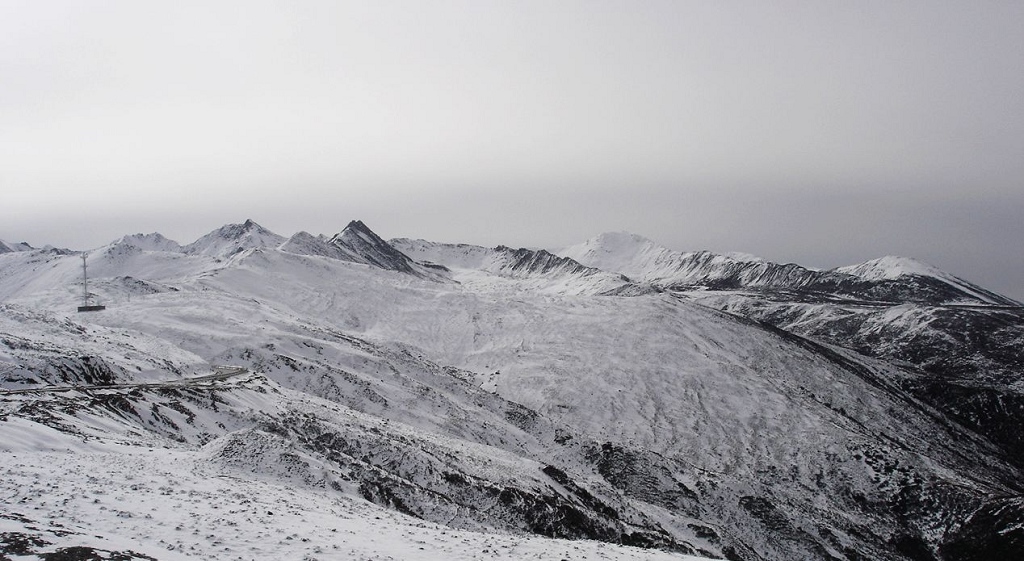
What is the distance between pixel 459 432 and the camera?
55781mm

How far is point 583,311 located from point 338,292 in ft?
161

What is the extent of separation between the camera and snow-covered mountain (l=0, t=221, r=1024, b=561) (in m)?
20.6

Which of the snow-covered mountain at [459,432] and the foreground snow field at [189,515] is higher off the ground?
the foreground snow field at [189,515]

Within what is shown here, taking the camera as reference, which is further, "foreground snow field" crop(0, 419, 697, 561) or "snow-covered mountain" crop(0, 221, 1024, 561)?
"snow-covered mountain" crop(0, 221, 1024, 561)

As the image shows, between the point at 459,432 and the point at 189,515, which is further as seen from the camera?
the point at 459,432

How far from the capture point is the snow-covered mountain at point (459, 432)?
20609mm

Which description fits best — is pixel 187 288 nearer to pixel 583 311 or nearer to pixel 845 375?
pixel 583 311

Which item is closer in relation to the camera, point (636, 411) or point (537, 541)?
point (537, 541)

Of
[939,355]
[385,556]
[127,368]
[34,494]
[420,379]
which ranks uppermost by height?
[34,494]

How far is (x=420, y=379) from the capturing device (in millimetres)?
70562

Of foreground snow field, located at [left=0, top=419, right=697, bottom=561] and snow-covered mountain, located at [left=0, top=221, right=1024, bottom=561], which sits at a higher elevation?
foreground snow field, located at [left=0, top=419, right=697, bottom=561]

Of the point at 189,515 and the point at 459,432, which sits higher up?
the point at 189,515

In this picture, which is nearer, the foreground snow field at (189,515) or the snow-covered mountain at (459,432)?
the foreground snow field at (189,515)

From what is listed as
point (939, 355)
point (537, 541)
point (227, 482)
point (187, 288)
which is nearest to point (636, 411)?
point (537, 541)
